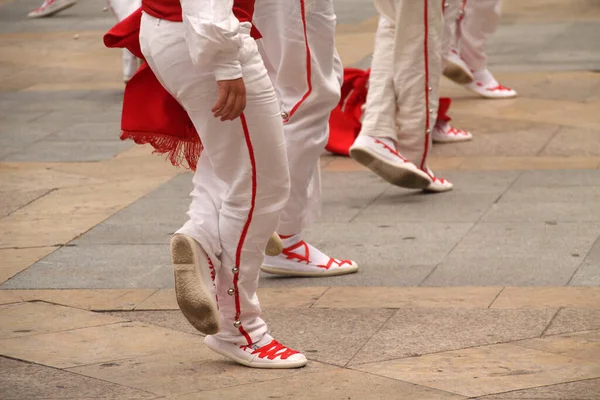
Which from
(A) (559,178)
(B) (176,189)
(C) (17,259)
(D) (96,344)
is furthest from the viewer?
(B) (176,189)

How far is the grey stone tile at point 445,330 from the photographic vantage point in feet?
14.6

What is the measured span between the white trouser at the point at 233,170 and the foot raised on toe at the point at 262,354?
0.09ft

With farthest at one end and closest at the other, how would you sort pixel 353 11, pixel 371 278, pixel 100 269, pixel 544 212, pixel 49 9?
pixel 49 9
pixel 353 11
pixel 544 212
pixel 100 269
pixel 371 278

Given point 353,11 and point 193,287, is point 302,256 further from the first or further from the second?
point 353,11

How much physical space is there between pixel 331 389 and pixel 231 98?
0.92 m

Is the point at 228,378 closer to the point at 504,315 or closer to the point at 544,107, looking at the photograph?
the point at 504,315

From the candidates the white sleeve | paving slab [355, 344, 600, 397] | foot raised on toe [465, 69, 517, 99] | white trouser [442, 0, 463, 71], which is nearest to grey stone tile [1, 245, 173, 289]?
paving slab [355, 344, 600, 397]

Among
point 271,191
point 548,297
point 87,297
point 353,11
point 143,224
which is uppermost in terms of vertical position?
point 271,191

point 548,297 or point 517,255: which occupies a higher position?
point 548,297

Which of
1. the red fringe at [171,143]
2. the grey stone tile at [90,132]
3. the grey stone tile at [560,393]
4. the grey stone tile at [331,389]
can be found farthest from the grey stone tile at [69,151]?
the grey stone tile at [560,393]

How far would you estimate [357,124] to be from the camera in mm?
7867

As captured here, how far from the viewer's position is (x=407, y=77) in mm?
6719

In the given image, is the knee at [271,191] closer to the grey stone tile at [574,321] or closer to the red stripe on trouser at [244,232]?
the red stripe on trouser at [244,232]

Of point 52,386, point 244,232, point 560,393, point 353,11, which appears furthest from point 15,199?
Result: point 353,11
